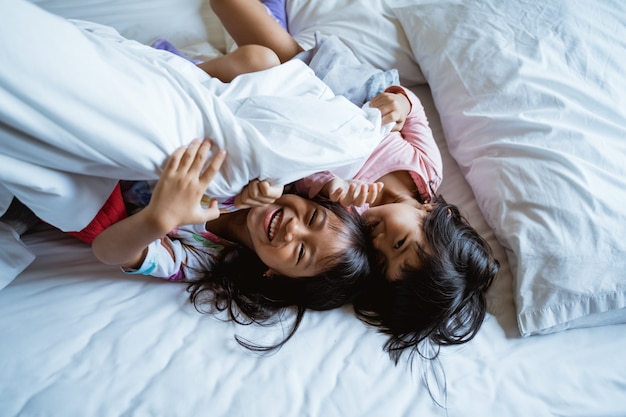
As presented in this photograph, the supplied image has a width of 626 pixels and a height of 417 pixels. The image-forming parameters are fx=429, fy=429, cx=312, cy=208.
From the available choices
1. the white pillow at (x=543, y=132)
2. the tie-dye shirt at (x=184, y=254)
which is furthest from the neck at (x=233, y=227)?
the white pillow at (x=543, y=132)

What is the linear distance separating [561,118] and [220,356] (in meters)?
0.84

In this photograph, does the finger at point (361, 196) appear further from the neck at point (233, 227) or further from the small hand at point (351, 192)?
the neck at point (233, 227)

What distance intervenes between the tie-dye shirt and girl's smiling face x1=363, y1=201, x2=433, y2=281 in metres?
0.32

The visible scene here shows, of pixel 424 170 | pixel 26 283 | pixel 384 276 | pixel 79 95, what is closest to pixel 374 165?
pixel 424 170

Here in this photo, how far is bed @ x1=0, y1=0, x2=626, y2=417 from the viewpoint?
2.23 ft

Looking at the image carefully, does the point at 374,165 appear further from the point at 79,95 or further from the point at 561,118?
the point at 79,95

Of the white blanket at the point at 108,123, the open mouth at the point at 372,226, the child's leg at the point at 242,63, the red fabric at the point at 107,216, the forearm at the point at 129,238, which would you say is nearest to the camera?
the white blanket at the point at 108,123

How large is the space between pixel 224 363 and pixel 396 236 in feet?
1.26

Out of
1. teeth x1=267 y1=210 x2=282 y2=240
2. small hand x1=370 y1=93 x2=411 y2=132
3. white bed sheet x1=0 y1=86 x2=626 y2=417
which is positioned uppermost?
small hand x1=370 y1=93 x2=411 y2=132

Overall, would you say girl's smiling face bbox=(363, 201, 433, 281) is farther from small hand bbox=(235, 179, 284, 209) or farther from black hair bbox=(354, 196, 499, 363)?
small hand bbox=(235, 179, 284, 209)

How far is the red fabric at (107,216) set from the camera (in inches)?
28.8

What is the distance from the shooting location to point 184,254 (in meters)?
0.87

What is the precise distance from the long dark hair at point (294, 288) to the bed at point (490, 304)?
0.03 meters

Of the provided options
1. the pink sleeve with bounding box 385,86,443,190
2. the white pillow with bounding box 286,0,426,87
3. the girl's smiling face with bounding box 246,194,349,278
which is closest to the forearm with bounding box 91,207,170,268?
Result: the girl's smiling face with bounding box 246,194,349,278
